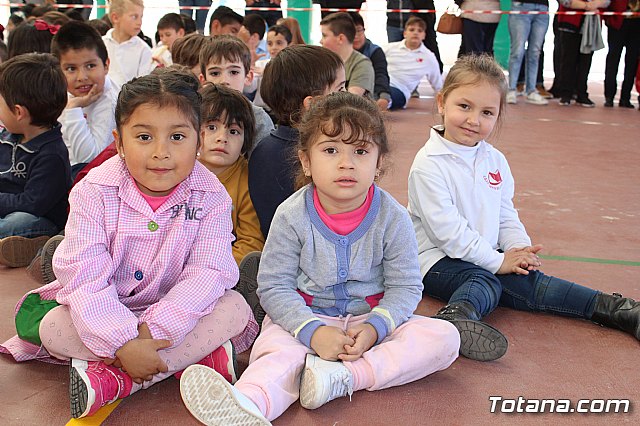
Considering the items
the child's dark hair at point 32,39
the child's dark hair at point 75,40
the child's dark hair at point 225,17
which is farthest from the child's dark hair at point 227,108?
the child's dark hair at point 225,17

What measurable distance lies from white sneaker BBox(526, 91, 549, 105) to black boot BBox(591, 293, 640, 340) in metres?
5.59

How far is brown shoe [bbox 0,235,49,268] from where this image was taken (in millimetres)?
2920

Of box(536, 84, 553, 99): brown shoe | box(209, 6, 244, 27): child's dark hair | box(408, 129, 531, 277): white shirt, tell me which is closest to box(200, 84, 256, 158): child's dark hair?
box(408, 129, 531, 277): white shirt

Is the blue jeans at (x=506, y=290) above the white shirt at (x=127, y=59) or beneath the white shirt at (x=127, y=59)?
beneath

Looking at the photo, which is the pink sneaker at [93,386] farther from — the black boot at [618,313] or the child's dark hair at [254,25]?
the child's dark hair at [254,25]

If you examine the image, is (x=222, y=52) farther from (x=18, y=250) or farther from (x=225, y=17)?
(x=225, y=17)

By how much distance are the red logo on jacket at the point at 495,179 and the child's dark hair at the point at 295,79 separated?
66cm

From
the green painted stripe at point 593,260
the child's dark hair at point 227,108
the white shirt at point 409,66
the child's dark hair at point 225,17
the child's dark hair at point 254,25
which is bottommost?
the green painted stripe at point 593,260

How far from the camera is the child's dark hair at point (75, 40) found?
3.68 meters

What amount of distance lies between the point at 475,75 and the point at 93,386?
1.61 metres

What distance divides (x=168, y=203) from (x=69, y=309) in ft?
1.26

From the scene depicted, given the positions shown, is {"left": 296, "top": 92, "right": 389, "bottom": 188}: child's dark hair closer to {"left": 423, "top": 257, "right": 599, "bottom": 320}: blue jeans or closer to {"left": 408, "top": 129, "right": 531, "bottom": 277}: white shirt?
{"left": 408, "top": 129, "right": 531, "bottom": 277}: white shirt

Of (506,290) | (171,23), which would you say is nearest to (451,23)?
(171,23)

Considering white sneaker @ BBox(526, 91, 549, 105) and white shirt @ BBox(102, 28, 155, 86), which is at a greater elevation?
white shirt @ BBox(102, 28, 155, 86)
